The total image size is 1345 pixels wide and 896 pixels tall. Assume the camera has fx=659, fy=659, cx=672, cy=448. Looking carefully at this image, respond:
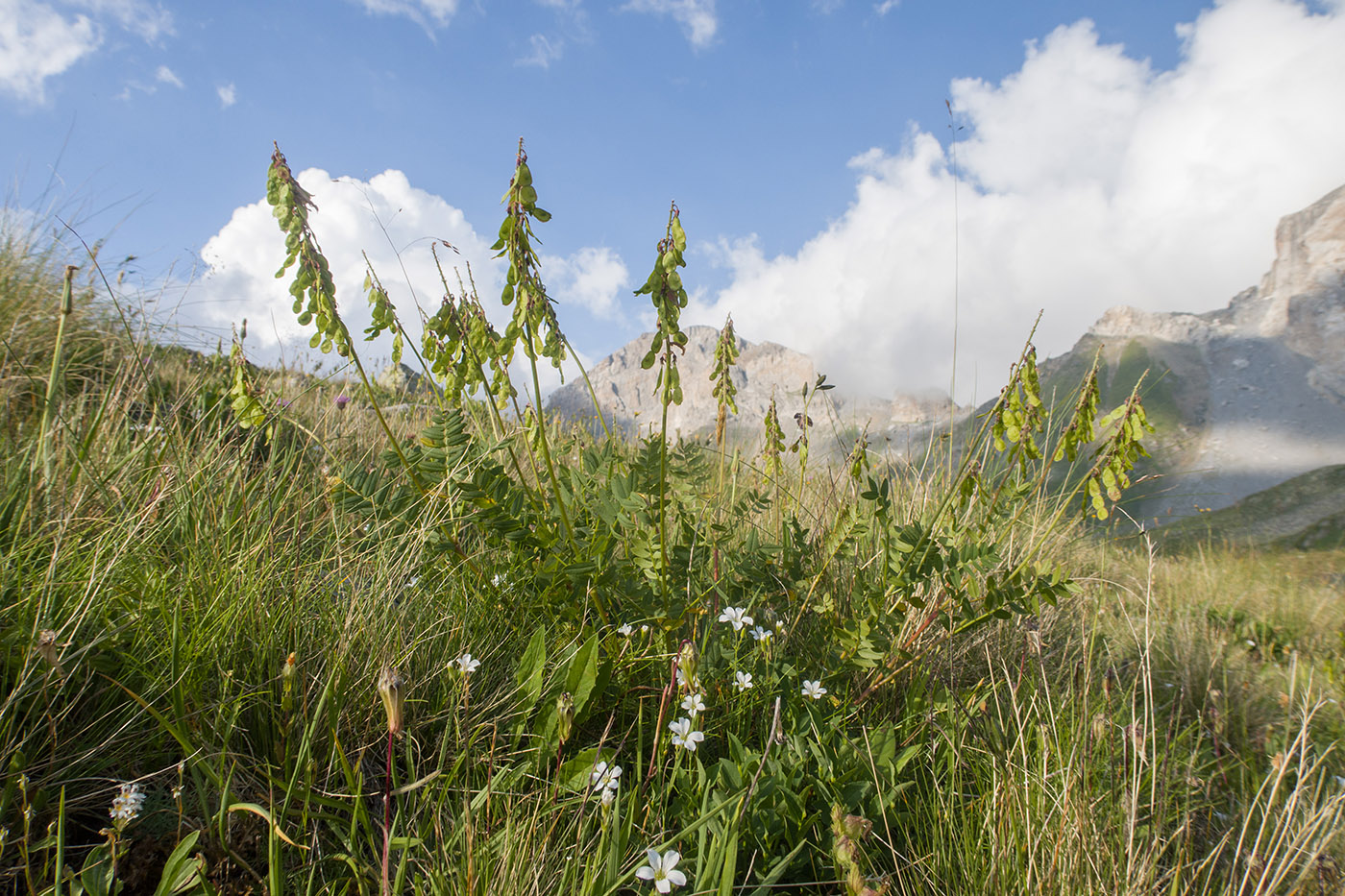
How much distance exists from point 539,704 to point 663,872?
70cm

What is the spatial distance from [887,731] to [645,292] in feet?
4.07

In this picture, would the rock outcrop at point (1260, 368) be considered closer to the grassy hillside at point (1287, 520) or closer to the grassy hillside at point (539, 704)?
the grassy hillside at point (1287, 520)

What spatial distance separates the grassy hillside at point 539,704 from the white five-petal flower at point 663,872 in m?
0.01

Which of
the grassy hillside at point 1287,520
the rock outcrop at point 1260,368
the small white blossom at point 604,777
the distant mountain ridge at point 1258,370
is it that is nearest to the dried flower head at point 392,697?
the small white blossom at point 604,777

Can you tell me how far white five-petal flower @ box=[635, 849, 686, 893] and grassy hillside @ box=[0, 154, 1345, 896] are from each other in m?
0.01

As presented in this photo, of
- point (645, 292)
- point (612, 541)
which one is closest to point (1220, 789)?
point (612, 541)

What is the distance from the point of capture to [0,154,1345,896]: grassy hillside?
1.27 meters

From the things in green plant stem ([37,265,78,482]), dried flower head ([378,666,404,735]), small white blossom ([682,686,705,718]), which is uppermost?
green plant stem ([37,265,78,482])

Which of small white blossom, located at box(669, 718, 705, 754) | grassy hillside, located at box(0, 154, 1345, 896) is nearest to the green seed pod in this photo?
grassy hillside, located at box(0, 154, 1345, 896)

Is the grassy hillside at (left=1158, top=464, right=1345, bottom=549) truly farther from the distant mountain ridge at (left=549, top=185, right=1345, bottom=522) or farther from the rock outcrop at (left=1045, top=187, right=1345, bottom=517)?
the rock outcrop at (left=1045, top=187, right=1345, bottom=517)

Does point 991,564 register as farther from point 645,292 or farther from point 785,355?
point 785,355

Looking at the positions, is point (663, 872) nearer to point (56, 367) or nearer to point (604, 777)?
point (604, 777)

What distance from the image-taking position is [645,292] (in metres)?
1.49

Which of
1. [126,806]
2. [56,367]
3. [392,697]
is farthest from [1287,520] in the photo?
[56,367]
